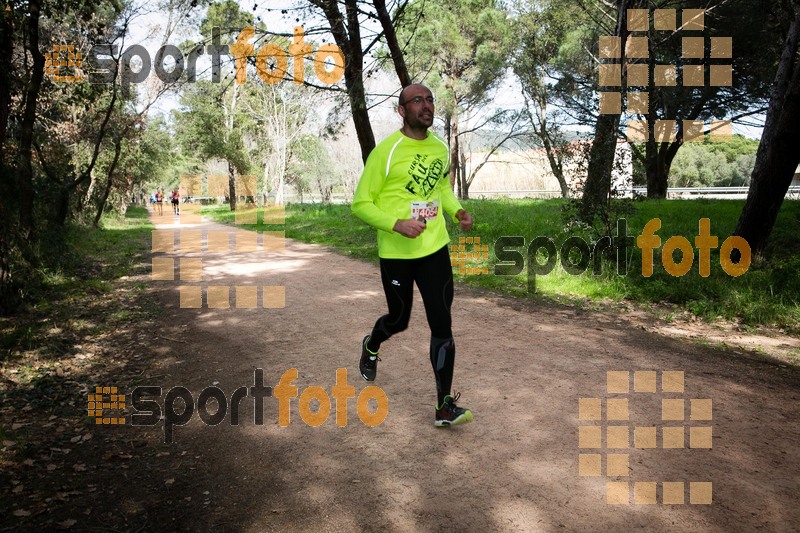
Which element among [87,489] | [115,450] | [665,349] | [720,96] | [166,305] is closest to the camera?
[87,489]

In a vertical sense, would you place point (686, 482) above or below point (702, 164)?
below

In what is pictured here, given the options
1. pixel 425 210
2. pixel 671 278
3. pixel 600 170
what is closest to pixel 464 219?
pixel 425 210

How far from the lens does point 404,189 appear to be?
150 inches

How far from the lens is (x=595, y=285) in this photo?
8328 mm

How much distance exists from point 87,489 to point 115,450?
0.50m

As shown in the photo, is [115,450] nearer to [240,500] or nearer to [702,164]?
[240,500]

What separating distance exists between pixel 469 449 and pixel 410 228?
1.48 metres

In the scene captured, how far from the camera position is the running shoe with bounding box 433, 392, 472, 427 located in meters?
3.73

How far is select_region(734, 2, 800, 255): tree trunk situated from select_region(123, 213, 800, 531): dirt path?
3.93 metres

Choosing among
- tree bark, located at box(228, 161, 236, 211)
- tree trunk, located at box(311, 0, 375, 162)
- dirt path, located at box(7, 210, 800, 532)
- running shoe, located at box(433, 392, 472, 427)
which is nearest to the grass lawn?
dirt path, located at box(7, 210, 800, 532)

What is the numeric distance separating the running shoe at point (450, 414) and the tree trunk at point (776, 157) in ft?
23.2

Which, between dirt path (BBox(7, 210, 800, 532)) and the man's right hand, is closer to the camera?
dirt path (BBox(7, 210, 800, 532))

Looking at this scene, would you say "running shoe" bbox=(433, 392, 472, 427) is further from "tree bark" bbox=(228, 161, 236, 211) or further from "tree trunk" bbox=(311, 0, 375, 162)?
"tree bark" bbox=(228, 161, 236, 211)

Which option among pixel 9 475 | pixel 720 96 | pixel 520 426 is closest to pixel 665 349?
pixel 520 426
